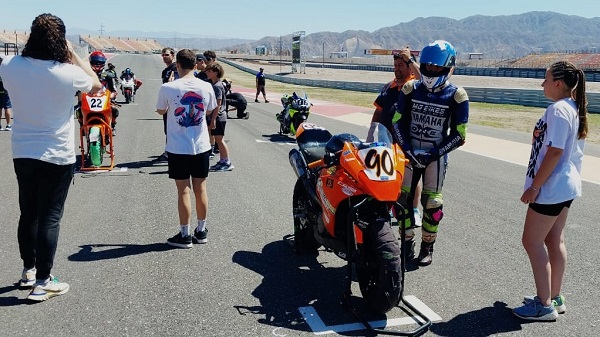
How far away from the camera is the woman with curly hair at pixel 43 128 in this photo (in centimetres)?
397

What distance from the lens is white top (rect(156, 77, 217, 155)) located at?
5.41 metres

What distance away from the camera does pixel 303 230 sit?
212 inches

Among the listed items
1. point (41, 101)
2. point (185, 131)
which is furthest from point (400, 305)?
point (41, 101)

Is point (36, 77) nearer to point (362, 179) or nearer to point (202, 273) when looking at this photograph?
point (202, 273)

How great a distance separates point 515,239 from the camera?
599 cm

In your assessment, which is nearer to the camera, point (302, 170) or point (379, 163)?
point (379, 163)

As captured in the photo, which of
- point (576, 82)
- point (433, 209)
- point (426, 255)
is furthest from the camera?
point (426, 255)

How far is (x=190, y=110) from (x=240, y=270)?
1.76 meters

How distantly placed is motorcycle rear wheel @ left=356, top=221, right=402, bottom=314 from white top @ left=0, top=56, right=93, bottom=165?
2.53m

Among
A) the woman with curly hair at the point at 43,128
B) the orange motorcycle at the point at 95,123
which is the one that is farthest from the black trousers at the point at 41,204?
the orange motorcycle at the point at 95,123

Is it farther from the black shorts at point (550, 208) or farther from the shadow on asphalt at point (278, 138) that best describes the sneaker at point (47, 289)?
the shadow on asphalt at point (278, 138)

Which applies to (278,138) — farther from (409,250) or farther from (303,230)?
(409,250)

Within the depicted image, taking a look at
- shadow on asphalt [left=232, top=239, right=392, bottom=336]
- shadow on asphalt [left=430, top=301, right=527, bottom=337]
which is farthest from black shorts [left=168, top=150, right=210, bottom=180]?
shadow on asphalt [left=430, top=301, right=527, bottom=337]

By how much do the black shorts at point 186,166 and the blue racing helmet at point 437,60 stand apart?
97.2 inches
